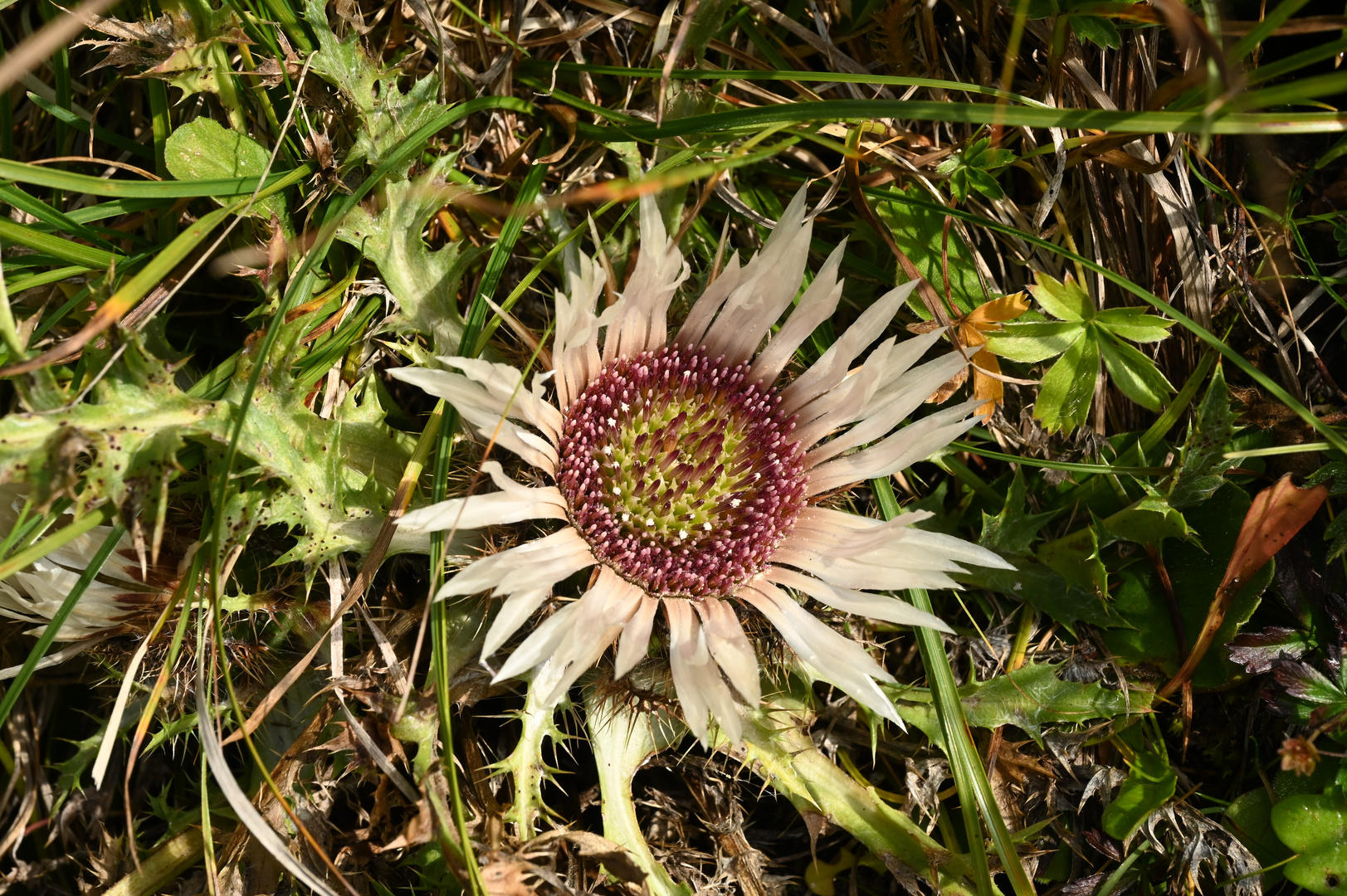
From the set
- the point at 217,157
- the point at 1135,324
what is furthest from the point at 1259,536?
the point at 217,157

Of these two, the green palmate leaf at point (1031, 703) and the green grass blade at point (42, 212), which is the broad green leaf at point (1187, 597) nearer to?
the green palmate leaf at point (1031, 703)

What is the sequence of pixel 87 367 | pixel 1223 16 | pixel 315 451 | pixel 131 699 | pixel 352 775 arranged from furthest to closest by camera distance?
pixel 352 775 < pixel 131 699 < pixel 315 451 < pixel 1223 16 < pixel 87 367

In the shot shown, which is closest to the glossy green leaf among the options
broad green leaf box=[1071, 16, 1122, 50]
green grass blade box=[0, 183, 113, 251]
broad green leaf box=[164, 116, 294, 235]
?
broad green leaf box=[1071, 16, 1122, 50]

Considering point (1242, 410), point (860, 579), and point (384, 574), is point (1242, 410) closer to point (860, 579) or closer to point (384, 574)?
point (860, 579)

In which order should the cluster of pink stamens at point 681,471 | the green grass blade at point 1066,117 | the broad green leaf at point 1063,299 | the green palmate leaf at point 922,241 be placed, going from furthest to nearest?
the green palmate leaf at point 922,241 → the broad green leaf at point 1063,299 → the cluster of pink stamens at point 681,471 → the green grass blade at point 1066,117

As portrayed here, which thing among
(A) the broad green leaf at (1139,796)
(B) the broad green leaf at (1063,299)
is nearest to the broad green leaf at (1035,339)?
(B) the broad green leaf at (1063,299)

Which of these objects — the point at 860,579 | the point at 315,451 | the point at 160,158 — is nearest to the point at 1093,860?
the point at 860,579

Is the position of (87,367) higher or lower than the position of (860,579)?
higher

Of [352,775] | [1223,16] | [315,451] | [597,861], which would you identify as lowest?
[597,861]
